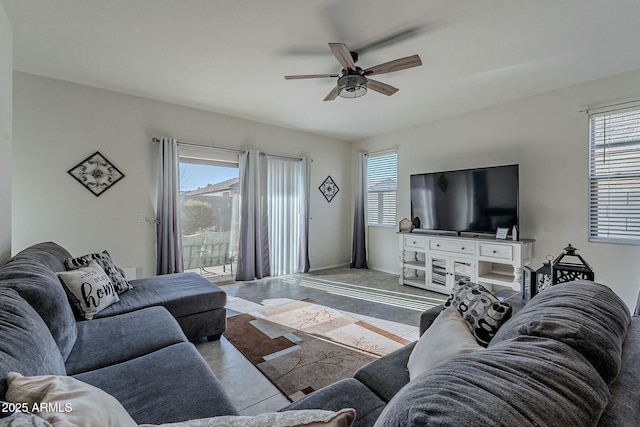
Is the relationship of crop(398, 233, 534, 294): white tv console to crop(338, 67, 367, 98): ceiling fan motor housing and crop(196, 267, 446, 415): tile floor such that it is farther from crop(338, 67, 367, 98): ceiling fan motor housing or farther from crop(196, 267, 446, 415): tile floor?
crop(338, 67, 367, 98): ceiling fan motor housing

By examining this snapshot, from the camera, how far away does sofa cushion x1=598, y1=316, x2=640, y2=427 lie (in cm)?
57

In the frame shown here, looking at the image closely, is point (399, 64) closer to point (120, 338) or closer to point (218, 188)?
point (120, 338)

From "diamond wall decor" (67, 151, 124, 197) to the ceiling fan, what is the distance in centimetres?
262

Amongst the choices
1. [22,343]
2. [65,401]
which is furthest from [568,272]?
[22,343]

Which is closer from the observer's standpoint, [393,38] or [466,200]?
[393,38]

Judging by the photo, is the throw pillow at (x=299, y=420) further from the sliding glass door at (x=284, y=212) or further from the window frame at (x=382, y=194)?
the window frame at (x=382, y=194)

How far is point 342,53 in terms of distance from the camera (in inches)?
88.1

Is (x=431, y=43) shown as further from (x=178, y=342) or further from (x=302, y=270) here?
(x=302, y=270)

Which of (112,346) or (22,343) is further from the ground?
(22,343)

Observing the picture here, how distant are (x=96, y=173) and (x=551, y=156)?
556cm

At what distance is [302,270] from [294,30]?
13.0 feet

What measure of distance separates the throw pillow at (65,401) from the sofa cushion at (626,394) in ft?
3.76

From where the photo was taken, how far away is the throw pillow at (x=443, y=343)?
1067mm

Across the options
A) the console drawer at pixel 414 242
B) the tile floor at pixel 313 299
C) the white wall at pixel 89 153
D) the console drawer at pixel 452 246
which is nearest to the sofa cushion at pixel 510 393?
the tile floor at pixel 313 299
